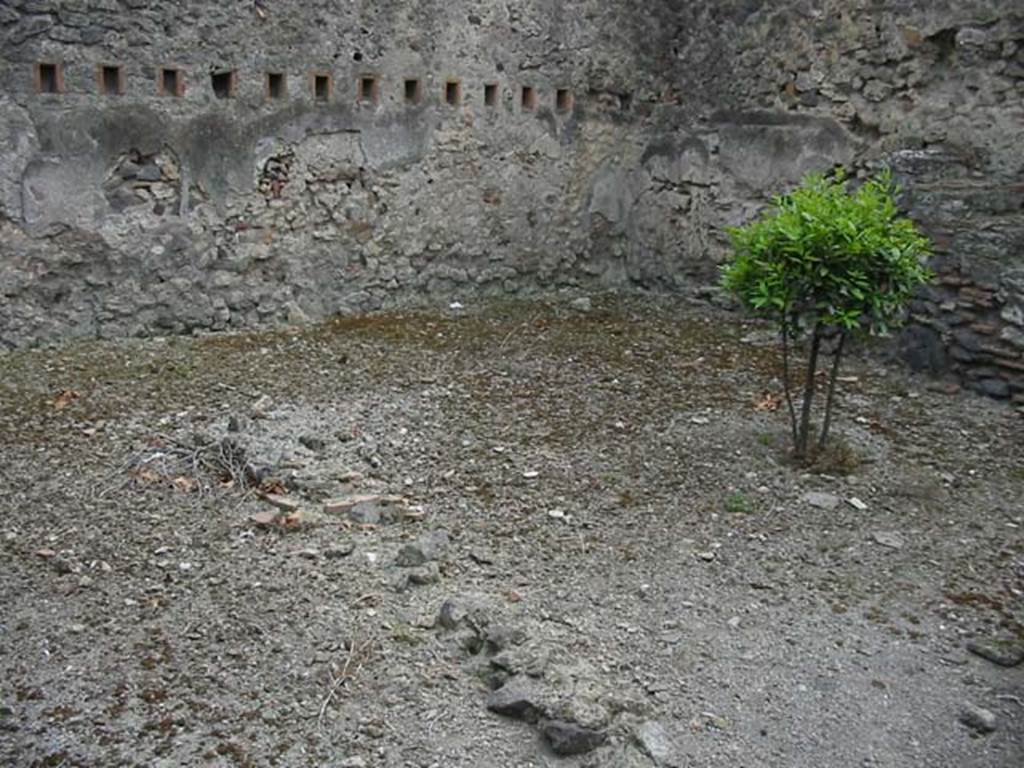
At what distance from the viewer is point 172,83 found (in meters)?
5.79

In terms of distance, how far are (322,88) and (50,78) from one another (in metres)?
1.52

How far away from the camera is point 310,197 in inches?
249

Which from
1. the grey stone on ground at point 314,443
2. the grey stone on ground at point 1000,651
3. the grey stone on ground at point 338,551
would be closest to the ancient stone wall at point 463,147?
the grey stone on ground at point 314,443

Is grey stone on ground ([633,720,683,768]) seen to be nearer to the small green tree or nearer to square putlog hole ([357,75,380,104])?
the small green tree

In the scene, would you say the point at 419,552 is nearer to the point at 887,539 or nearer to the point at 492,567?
the point at 492,567

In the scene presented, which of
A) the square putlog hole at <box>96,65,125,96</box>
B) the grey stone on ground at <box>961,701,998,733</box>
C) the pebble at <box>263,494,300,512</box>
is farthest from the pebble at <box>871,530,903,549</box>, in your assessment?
the square putlog hole at <box>96,65,125,96</box>

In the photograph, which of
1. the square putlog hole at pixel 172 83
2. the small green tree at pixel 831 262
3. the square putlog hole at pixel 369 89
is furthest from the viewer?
the square putlog hole at pixel 369 89

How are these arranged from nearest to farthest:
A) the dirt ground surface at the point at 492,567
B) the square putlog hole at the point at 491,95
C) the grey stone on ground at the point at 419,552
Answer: the dirt ground surface at the point at 492,567
the grey stone on ground at the point at 419,552
the square putlog hole at the point at 491,95

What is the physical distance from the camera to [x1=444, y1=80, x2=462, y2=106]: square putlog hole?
265 inches

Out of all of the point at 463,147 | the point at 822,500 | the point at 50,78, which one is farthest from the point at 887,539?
the point at 50,78

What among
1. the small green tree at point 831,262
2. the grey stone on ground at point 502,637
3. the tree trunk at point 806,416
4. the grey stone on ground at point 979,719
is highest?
the small green tree at point 831,262

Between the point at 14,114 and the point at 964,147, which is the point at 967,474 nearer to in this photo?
the point at 964,147

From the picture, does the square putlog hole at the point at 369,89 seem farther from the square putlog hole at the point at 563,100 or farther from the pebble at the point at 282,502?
the pebble at the point at 282,502

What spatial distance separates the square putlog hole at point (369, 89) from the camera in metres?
6.38
